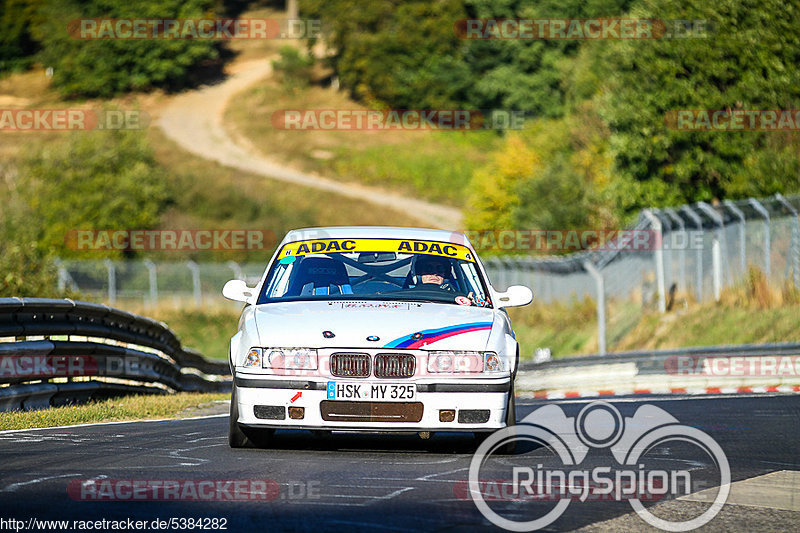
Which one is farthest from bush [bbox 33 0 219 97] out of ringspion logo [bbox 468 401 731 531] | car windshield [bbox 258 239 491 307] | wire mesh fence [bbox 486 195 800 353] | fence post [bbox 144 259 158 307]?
ringspion logo [bbox 468 401 731 531]

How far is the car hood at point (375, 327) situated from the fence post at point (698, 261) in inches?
771

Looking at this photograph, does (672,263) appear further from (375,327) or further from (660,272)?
(375,327)

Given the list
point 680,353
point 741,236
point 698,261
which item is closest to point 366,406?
point 680,353

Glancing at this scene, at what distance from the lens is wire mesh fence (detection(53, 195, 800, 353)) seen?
81.7 feet

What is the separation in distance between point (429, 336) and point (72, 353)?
5902mm

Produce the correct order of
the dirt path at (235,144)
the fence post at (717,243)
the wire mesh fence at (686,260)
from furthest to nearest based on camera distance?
the dirt path at (235,144) < the fence post at (717,243) < the wire mesh fence at (686,260)

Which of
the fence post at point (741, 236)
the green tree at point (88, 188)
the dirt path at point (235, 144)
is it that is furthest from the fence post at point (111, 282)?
the dirt path at point (235, 144)

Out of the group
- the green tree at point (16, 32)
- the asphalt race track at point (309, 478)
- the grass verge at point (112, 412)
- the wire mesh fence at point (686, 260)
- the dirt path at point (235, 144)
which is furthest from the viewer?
the green tree at point (16, 32)

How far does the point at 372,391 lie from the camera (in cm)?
848

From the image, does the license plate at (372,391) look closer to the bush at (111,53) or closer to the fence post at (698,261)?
the fence post at (698,261)

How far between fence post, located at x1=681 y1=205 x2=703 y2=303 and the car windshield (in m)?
18.4

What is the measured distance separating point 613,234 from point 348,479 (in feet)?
124

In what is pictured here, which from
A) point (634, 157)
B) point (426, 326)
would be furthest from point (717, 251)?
point (426, 326)

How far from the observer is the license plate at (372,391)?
334 inches
